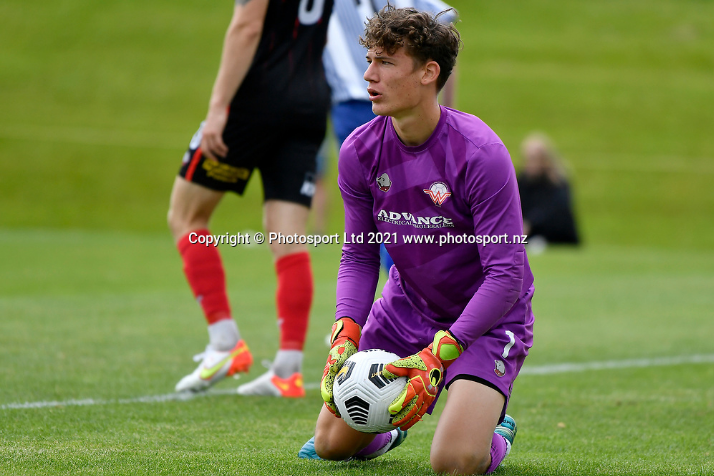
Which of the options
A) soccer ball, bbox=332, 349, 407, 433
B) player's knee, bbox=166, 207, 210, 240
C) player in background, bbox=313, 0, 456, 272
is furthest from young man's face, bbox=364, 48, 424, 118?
player in background, bbox=313, 0, 456, 272

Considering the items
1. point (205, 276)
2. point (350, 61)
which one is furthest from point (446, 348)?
point (350, 61)

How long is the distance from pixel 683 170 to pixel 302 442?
67.5 ft

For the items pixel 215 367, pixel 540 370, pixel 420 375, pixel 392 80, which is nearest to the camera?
pixel 420 375

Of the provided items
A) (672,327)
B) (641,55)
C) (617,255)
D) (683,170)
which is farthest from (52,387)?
(641,55)

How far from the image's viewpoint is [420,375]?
2727 mm

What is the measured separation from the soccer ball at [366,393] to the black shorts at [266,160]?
1649 millimetres

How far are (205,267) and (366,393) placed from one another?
71.1 inches

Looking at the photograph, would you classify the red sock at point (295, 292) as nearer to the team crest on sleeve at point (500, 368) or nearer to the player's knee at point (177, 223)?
the player's knee at point (177, 223)

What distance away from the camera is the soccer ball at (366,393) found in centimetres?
278

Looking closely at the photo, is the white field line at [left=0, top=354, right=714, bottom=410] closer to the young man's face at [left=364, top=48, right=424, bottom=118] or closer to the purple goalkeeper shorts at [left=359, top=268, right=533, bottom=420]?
the purple goalkeeper shorts at [left=359, top=268, right=533, bottom=420]

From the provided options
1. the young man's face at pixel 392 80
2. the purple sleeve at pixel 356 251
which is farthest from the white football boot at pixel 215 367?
the young man's face at pixel 392 80

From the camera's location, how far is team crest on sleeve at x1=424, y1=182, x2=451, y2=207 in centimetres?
303

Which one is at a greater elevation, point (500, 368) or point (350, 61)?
point (350, 61)

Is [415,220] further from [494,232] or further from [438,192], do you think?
[494,232]
